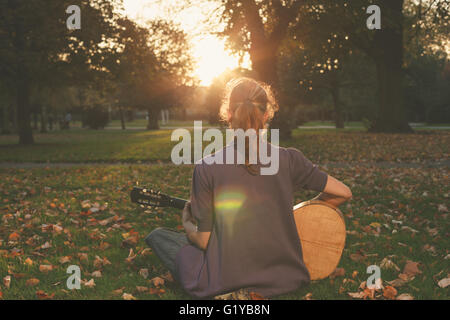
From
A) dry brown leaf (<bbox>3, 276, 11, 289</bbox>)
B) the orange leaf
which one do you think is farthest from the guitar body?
the orange leaf

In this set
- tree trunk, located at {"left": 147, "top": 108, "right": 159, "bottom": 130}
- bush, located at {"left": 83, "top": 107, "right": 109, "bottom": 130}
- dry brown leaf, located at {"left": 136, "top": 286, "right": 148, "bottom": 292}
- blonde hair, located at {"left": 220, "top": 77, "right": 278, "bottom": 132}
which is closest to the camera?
blonde hair, located at {"left": 220, "top": 77, "right": 278, "bottom": 132}

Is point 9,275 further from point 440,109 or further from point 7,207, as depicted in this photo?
point 440,109

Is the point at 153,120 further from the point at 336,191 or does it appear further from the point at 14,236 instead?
the point at 336,191

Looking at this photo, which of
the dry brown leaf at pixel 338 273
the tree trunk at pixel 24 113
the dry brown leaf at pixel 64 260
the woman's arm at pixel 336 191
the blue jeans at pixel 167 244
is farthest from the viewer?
the tree trunk at pixel 24 113

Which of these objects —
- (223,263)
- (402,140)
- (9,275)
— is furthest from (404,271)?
(402,140)

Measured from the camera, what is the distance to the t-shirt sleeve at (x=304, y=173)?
3.49 meters

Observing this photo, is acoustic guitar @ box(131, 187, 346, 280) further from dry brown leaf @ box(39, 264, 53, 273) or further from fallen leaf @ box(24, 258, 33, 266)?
fallen leaf @ box(24, 258, 33, 266)

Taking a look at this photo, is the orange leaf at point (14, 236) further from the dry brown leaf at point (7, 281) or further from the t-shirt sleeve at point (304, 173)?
the t-shirt sleeve at point (304, 173)

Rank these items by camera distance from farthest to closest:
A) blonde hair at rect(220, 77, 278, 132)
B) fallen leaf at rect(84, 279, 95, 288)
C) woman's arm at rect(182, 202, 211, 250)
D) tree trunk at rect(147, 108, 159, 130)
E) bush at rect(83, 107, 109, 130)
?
bush at rect(83, 107, 109, 130), tree trunk at rect(147, 108, 159, 130), fallen leaf at rect(84, 279, 95, 288), woman's arm at rect(182, 202, 211, 250), blonde hair at rect(220, 77, 278, 132)

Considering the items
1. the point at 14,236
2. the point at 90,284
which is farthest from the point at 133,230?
the point at 90,284

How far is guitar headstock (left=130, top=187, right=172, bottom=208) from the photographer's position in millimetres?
4094

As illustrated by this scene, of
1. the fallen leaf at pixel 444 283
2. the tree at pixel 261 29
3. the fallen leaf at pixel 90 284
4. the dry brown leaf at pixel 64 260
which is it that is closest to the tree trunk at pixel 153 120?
the tree at pixel 261 29

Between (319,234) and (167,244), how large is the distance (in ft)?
4.66

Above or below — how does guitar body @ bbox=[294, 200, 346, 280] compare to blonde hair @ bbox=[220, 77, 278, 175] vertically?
below
